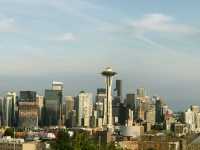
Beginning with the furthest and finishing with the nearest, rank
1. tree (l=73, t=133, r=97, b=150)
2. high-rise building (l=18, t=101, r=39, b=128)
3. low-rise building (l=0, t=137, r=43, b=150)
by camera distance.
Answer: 1. high-rise building (l=18, t=101, r=39, b=128)
2. low-rise building (l=0, t=137, r=43, b=150)
3. tree (l=73, t=133, r=97, b=150)

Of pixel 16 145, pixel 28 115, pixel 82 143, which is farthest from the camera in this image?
pixel 28 115

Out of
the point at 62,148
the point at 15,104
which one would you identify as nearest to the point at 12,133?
the point at 62,148

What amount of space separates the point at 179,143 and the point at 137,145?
9.01 metres

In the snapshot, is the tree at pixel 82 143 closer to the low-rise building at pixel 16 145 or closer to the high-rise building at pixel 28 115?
the low-rise building at pixel 16 145

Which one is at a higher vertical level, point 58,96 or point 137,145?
point 58,96

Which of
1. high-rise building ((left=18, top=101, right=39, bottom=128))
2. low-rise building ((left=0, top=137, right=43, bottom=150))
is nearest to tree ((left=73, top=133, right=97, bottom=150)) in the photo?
low-rise building ((left=0, top=137, right=43, bottom=150))

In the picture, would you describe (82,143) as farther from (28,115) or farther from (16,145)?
(28,115)

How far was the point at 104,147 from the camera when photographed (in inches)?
3501

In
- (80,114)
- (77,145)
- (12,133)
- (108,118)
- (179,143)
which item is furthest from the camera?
(80,114)

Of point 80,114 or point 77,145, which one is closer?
point 77,145

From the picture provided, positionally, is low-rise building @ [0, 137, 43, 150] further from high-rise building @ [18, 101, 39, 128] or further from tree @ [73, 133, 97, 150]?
high-rise building @ [18, 101, 39, 128]

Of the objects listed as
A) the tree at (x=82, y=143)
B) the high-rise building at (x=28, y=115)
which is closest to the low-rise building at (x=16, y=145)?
the tree at (x=82, y=143)

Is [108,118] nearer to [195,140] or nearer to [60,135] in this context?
[195,140]

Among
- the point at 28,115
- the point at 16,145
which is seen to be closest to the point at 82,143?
the point at 16,145
